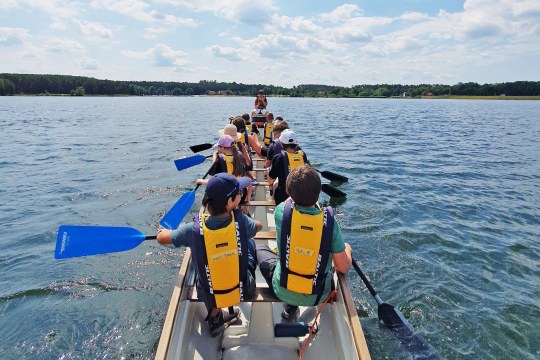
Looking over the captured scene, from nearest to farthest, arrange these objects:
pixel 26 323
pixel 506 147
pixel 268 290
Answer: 1. pixel 268 290
2. pixel 26 323
3. pixel 506 147

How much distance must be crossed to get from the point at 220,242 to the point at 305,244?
764 mm

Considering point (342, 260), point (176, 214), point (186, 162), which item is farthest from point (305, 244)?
point (186, 162)

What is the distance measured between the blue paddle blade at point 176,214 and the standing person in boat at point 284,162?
5.02 feet

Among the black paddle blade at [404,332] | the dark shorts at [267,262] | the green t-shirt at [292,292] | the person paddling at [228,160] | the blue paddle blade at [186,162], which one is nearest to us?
the green t-shirt at [292,292]

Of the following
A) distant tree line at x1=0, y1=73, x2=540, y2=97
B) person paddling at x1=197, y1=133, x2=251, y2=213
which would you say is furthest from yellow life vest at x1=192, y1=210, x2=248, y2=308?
distant tree line at x1=0, y1=73, x2=540, y2=97

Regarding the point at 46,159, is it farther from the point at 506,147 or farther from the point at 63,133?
the point at 506,147

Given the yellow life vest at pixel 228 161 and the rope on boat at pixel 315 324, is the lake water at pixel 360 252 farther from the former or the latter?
the yellow life vest at pixel 228 161

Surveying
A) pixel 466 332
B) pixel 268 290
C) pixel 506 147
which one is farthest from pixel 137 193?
pixel 506 147

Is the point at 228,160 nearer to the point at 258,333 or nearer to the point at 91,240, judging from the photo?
the point at 91,240

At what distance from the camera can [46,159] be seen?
15750mm

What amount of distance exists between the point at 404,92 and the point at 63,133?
4501 inches

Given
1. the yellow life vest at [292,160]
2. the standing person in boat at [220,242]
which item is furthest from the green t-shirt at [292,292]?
the yellow life vest at [292,160]

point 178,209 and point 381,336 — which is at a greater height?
point 178,209

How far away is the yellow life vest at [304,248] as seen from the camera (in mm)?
3240
